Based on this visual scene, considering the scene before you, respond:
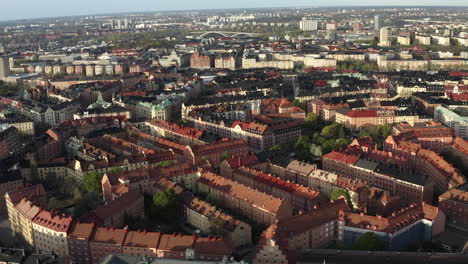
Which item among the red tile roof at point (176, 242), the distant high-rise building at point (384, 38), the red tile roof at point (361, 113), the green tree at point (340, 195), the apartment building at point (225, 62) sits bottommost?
the green tree at point (340, 195)

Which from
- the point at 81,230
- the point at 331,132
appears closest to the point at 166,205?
the point at 81,230

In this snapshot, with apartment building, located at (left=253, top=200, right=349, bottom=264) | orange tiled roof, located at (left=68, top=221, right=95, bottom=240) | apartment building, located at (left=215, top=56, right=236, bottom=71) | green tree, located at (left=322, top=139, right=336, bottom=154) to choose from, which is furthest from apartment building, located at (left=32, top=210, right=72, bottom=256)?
apartment building, located at (left=215, top=56, right=236, bottom=71)

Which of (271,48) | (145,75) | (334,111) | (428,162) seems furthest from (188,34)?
(428,162)

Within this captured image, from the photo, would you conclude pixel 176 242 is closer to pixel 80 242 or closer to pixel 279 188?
pixel 80 242

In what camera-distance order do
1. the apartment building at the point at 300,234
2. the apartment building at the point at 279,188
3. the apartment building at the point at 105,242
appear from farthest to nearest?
the apartment building at the point at 279,188, the apartment building at the point at 105,242, the apartment building at the point at 300,234

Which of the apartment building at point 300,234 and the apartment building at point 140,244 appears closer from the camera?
the apartment building at point 300,234

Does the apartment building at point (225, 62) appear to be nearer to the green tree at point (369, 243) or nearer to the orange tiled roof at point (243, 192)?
the orange tiled roof at point (243, 192)

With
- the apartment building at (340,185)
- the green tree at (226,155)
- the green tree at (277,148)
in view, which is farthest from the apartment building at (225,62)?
the apartment building at (340,185)

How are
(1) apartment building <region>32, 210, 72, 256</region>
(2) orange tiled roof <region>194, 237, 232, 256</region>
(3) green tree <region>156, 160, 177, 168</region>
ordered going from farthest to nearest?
(3) green tree <region>156, 160, 177, 168</region>
(1) apartment building <region>32, 210, 72, 256</region>
(2) orange tiled roof <region>194, 237, 232, 256</region>

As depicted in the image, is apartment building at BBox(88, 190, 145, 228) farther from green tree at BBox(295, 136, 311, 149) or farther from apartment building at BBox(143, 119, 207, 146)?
green tree at BBox(295, 136, 311, 149)

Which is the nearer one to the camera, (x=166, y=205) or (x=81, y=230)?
(x=81, y=230)
